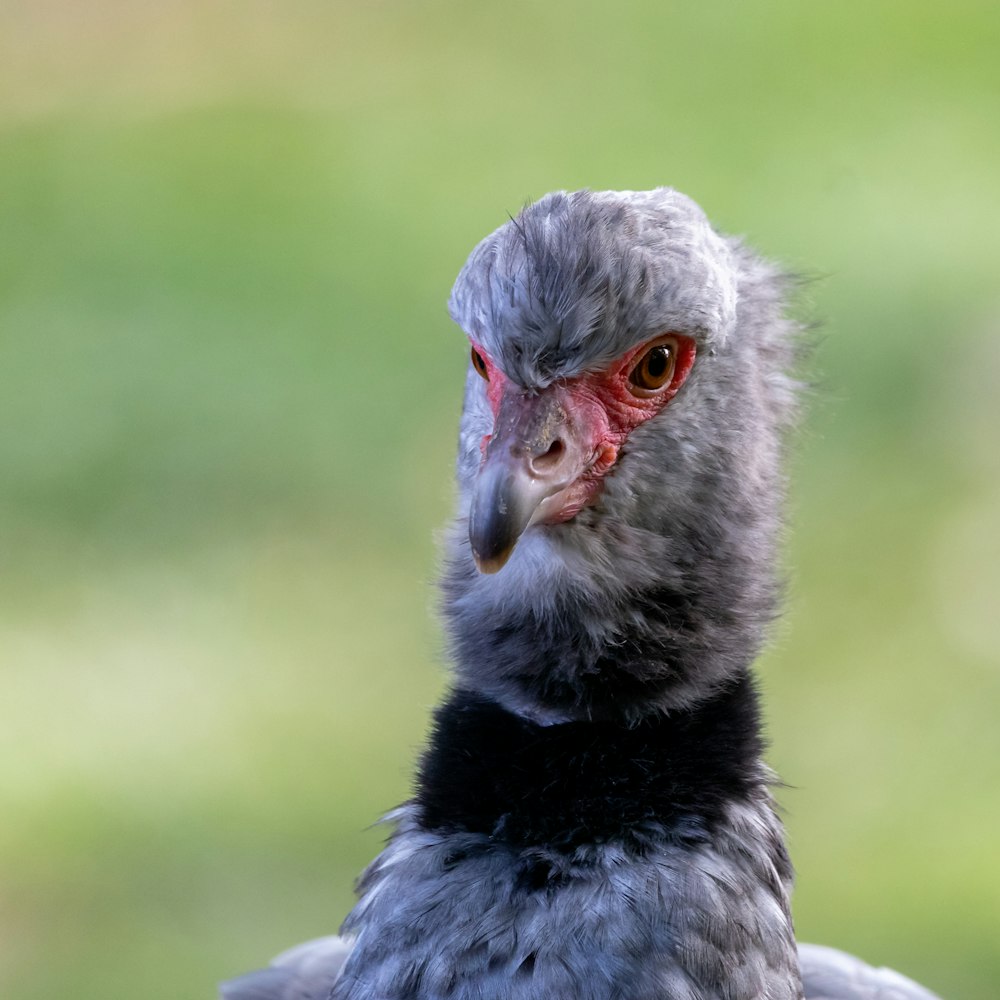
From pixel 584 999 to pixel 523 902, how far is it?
0.38 feet

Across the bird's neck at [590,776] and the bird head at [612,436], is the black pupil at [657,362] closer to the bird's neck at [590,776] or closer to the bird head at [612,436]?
the bird head at [612,436]

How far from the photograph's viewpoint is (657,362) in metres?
1.74

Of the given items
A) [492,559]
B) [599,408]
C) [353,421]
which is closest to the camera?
[492,559]

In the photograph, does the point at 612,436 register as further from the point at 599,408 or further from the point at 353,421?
the point at 353,421

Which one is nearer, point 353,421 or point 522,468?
point 522,468

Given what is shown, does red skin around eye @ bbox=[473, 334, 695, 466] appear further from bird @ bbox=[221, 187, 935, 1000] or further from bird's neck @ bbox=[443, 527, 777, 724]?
bird's neck @ bbox=[443, 527, 777, 724]

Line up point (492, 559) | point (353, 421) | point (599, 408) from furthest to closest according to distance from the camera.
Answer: point (353, 421) → point (599, 408) → point (492, 559)

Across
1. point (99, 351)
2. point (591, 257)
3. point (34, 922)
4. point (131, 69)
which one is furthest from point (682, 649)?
point (131, 69)

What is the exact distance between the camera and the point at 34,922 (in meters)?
3.40

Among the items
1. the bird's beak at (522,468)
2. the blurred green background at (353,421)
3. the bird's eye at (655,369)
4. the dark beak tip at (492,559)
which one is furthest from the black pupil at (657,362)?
the blurred green background at (353,421)

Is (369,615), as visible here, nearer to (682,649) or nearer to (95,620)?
(95,620)

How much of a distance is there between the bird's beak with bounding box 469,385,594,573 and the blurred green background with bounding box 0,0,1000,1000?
388mm

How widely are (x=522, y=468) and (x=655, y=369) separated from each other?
0.22 metres

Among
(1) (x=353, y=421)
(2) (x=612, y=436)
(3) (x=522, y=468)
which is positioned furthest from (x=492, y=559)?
(1) (x=353, y=421)
